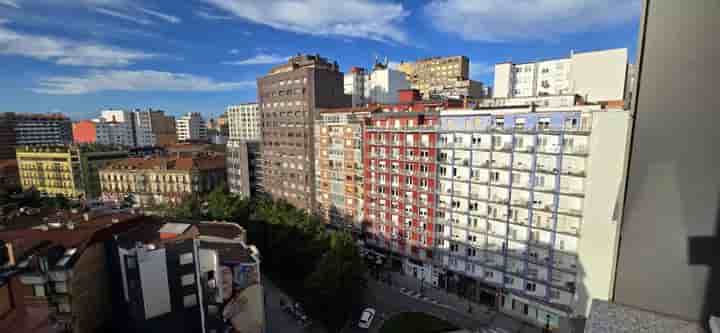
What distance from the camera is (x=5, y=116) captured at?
117625 millimetres

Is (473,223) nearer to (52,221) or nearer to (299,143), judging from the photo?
(299,143)

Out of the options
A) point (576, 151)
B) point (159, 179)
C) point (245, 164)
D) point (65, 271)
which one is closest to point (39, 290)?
point (65, 271)

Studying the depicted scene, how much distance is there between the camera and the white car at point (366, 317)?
2959 cm

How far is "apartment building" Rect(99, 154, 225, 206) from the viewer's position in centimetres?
6328

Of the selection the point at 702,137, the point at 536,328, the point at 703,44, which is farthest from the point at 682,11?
the point at 536,328

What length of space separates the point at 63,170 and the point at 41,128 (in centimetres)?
8923

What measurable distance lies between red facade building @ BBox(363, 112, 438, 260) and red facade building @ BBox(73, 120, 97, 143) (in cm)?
15619

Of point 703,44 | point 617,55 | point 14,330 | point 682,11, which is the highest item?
point 617,55

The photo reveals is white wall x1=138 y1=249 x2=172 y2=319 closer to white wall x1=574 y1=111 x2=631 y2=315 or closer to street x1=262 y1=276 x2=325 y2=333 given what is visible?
street x1=262 y1=276 x2=325 y2=333

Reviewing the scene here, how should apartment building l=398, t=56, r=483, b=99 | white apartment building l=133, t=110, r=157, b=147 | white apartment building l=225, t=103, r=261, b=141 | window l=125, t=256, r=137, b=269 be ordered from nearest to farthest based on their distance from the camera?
window l=125, t=256, r=137, b=269 < apartment building l=398, t=56, r=483, b=99 < white apartment building l=225, t=103, r=261, b=141 < white apartment building l=133, t=110, r=157, b=147

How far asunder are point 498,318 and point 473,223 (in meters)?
9.34

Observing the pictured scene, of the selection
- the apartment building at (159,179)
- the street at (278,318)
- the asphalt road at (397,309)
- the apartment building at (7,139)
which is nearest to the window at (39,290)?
the street at (278,318)

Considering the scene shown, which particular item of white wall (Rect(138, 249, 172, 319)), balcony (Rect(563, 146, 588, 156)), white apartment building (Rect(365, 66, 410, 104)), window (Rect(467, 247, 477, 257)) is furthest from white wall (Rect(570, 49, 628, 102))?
white wall (Rect(138, 249, 172, 319))

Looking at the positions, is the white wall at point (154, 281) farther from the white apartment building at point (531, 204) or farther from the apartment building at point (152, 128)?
the apartment building at point (152, 128)
